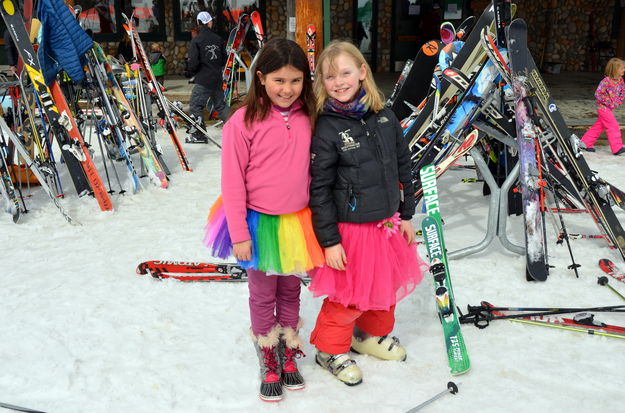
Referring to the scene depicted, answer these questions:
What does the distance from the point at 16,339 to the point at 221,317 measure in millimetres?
1092

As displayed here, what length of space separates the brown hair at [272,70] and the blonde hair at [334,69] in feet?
0.16

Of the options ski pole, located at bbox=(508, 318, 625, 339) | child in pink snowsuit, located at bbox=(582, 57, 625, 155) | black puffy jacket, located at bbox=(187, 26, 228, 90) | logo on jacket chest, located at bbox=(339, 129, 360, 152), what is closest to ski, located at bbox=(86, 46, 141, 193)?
black puffy jacket, located at bbox=(187, 26, 228, 90)

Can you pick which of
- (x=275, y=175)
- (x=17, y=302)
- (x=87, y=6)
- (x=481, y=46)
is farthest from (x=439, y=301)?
(x=87, y=6)

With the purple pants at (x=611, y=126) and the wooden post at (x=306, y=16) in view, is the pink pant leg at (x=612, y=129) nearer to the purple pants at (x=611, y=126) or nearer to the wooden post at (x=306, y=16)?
the purple pants at (x=611, y=126)

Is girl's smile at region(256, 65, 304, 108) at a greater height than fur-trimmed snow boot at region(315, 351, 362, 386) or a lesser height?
greater

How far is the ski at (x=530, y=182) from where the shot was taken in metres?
3.59

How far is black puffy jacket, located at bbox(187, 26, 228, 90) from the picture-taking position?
27.0ft

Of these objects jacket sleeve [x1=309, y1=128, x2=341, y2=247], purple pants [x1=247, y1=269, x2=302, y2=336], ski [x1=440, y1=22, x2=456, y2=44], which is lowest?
purple pants [x1=247, y1=269, x2=302, y2=336]

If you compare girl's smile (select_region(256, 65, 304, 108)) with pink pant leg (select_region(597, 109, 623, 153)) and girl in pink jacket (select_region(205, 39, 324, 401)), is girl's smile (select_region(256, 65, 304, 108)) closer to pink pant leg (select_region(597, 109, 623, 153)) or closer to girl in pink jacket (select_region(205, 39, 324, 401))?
girl in pink jacket (select_region(205, 39, 324, 401))

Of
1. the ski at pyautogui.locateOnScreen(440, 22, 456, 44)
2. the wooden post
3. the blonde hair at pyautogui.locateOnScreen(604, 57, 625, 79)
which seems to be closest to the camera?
the ski at pyautogui.locateOnScreen(440, 22, 456, 44)

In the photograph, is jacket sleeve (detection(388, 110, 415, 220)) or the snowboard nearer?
jacket sleeve (detection(388, 110, 415, 220))

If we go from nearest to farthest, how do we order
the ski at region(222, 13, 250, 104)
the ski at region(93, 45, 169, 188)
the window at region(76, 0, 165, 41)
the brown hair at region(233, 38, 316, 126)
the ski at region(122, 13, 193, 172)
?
the brown hair at region(233, 38, 316, 126) < the ski at region(93, 45, 169, 188) < the ski at region(122, 13, 193, 172) < the ski at region(222, 13, 250, 104) < the window at region(76, 0, 165, 41)

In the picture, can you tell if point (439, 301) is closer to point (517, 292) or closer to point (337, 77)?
point (517, 292)

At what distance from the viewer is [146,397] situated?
2.49 meters
